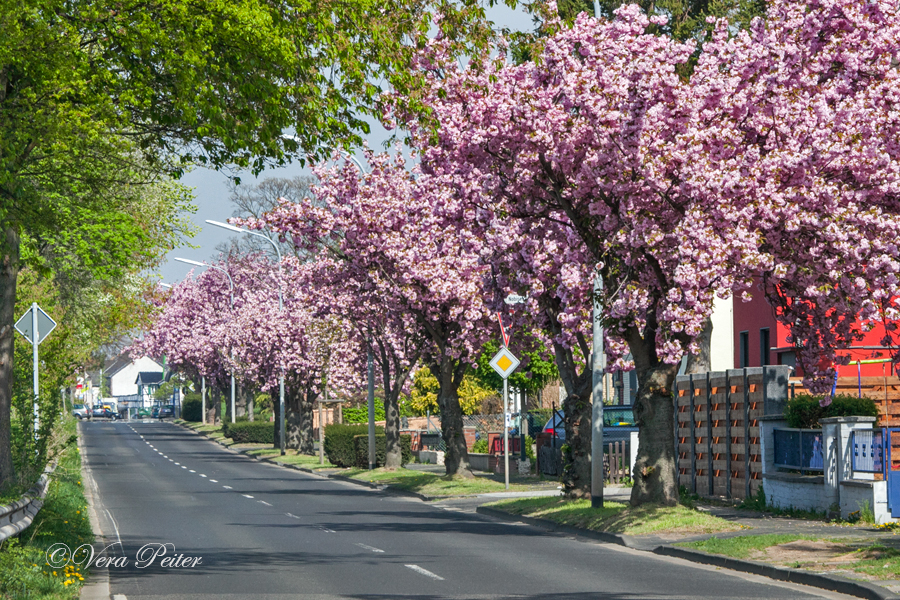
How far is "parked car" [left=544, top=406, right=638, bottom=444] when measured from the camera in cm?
3243

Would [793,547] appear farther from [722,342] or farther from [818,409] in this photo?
[722,342]

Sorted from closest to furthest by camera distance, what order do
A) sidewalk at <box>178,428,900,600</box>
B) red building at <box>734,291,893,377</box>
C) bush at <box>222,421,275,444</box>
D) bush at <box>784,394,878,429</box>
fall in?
sidewalk at <box>178,428,900,600</box>, bush at <box>784,394,878,429</box>, red building at <box>734,291,893,377</box>, bush at <box>222,421,275,444</box>

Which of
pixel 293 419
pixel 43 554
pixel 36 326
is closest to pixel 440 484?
pixel 36 326

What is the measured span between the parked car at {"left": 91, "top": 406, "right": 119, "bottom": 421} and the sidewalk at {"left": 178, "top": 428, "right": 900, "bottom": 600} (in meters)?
120

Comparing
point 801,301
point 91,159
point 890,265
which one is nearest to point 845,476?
point 801,301

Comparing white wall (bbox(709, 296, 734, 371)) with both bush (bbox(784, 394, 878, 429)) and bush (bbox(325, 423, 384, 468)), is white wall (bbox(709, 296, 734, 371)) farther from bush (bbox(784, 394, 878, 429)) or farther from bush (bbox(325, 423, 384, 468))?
bush (bbox(784, 394, 878, 429))

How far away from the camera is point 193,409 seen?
106875 mm

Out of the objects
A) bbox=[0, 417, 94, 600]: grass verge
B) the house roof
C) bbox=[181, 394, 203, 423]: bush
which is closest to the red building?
bbox=[0, 417, 94, 600]: grass verge

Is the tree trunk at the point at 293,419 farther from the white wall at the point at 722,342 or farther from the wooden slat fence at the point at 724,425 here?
the wooden slat fence at the point at 724,425

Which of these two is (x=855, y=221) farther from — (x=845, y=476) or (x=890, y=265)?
(x=845, y=476)

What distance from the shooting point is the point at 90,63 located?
1298 centimetres

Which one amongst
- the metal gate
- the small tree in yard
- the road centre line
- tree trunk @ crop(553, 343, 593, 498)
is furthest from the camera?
tree trunk @ crop(553, 343, 593, 498)

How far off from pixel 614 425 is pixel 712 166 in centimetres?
1744

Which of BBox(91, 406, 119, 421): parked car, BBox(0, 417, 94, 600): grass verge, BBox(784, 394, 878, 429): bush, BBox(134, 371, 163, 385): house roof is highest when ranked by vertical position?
BBox(134, 371, 163, 385): house roof
